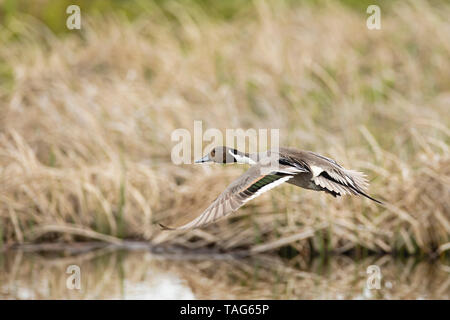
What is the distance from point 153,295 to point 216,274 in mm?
636

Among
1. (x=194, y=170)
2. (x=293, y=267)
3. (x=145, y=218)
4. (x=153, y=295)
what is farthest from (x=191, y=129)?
(x=153, y=295)

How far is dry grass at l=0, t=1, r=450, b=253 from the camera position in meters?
6.45

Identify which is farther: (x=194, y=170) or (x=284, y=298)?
(x=194, y=170)

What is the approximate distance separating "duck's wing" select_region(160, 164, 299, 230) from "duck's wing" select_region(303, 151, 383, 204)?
171 millimetres

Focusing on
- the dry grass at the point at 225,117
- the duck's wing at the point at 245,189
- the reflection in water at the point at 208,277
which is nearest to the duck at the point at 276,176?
the duck's wing at the point at 245,189

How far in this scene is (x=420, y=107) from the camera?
8305mm

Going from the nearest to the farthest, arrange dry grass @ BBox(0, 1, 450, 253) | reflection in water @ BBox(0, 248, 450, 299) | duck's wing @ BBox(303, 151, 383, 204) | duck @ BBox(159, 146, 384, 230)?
duck @ BBox(159, 146, 384, 230)
duck's wing @ BBox(303, 151, 383, 204)
reflection in water @ BBox(0, 248, 450, 299)
dry grass @ BBox(0, 1, 450, 253)

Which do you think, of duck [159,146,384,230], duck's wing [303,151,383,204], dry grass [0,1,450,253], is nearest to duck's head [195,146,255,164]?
duck [159,146,384,230]

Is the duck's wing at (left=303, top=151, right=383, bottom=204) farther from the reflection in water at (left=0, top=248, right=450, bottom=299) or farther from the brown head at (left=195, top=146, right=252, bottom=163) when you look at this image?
the reflection in water at (left=0, top=248, right=450, bottom=299)

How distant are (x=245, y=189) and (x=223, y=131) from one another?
4181 mm

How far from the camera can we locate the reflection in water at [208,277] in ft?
17.7

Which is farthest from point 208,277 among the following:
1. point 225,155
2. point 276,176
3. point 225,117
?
point 225,117
